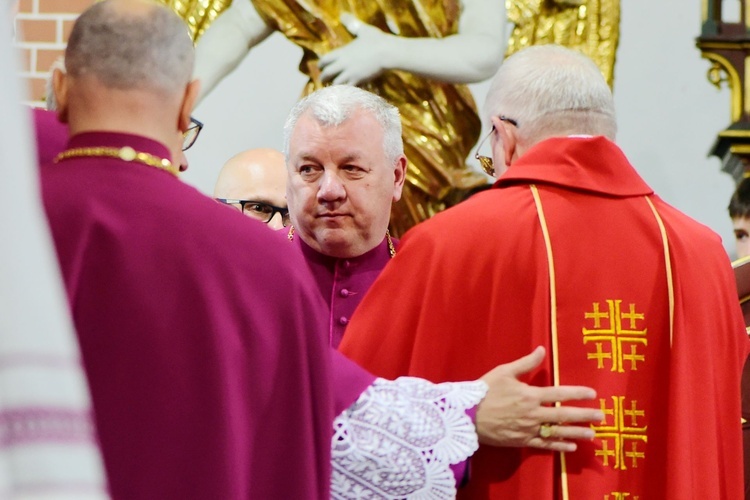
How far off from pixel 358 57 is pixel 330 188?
2.14 meters

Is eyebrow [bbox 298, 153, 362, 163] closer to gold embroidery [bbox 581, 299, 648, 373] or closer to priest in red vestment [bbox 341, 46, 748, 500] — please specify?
priest in red vestment [bbox 341, 46, 748, 500]

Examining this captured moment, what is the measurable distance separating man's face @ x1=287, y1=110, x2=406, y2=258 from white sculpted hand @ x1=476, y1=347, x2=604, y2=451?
95cm

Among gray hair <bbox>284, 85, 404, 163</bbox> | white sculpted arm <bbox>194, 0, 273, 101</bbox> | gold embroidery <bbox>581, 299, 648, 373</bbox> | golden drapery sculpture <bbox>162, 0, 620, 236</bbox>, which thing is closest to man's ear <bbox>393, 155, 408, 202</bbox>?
gray hair <bbox>284, 85, 404, 163</bbox>

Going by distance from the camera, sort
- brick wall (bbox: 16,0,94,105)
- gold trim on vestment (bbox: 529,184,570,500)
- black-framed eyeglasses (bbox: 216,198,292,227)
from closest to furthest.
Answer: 1. gold trim on vestment (bbox: 529,184,570,500)
2. black-framed eyeglasses (bbox: 216,198,292,227)
3. brick wall (bbox: 16,0,94,105)

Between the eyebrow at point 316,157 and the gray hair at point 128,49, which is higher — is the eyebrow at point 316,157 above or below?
above

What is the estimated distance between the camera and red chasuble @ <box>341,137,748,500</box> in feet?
8.73

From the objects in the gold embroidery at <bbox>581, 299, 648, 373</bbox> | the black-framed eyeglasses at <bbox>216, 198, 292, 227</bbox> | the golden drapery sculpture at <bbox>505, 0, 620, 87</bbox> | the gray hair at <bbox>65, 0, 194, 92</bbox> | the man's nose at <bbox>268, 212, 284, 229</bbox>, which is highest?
the golden drapery sculpture at <bbox>505, 0, 620, 87</bbox>

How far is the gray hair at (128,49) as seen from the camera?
6.73ft

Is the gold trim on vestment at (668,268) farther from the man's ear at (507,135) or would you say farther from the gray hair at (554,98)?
the man's ear at (507,135)

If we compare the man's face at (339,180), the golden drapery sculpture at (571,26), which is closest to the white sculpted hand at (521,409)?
the man's face at (339,180)

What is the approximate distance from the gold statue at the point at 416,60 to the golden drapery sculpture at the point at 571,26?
13 centimetres

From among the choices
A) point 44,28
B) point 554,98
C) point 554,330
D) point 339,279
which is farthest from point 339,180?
point 44,28

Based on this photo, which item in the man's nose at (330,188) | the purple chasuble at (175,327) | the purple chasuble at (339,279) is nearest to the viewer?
the purple chasuble at (175,327)

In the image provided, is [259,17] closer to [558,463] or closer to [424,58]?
[424,58]
